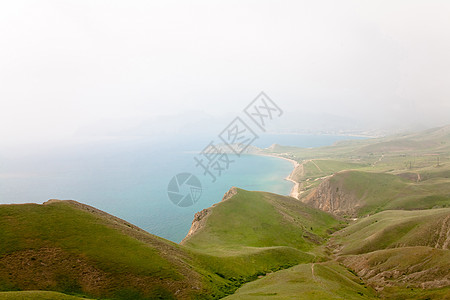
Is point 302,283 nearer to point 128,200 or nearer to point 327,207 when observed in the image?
point 327,207

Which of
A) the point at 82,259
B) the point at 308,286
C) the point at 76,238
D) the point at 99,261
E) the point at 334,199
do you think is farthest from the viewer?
the point at 334,199

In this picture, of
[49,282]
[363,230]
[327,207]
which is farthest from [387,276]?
[327,207]

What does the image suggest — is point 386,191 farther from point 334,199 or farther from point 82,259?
point 82,259

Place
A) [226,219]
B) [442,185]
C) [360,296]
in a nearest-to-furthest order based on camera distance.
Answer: [360,296] < [226,219] < [442,185]

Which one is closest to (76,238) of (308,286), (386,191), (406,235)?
(308,286)

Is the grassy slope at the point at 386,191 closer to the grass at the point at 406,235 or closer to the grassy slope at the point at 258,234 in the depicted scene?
the grassy slope at the point at 258,234

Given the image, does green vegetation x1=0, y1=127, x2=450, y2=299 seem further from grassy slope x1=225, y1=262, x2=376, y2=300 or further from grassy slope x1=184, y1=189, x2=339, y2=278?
grassy slope x1=184, y1=189, x2=339, y2=278

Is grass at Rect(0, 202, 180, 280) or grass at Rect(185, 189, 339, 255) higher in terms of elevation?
Result: grass at Rect(0, 202, 180, 280)

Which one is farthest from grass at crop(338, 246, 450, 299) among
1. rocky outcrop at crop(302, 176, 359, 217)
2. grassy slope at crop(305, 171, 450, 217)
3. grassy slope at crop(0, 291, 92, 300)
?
rocky outcrop at crop(302, 176, 359, 217)
